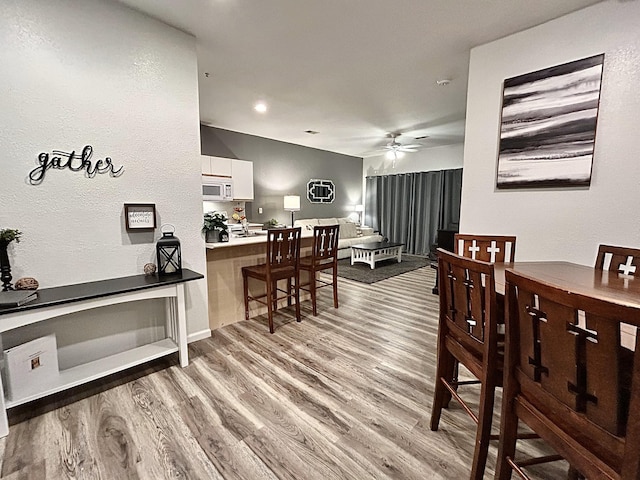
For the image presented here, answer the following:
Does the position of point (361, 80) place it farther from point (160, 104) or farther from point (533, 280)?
point (533, 280)

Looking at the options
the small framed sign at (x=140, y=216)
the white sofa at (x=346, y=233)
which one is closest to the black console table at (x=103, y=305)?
the small framed sign at (x=140, y=216)

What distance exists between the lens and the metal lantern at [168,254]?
2287 mm

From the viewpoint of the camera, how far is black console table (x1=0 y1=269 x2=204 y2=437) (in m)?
1.57

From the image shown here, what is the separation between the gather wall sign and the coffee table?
170 inches

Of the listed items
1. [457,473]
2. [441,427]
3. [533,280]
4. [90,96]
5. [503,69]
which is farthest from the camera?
[503,69]

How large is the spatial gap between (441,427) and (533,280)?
1.23 m

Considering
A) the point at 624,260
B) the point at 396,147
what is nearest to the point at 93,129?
the point at 624,260

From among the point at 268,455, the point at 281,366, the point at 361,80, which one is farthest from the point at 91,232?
the point at 361,80

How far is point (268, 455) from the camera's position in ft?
4.74

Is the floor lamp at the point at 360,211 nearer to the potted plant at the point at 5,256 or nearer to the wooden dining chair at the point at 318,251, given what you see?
the wooden dining chair at the point at 318,251

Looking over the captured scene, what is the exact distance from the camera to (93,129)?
79.0 inches

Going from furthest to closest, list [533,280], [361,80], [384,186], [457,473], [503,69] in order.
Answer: [384,186]
[361,80]
[503,69]
[457,473]
[533,280]

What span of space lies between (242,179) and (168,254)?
3.23 metres

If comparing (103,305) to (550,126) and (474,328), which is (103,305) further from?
(550,126)
